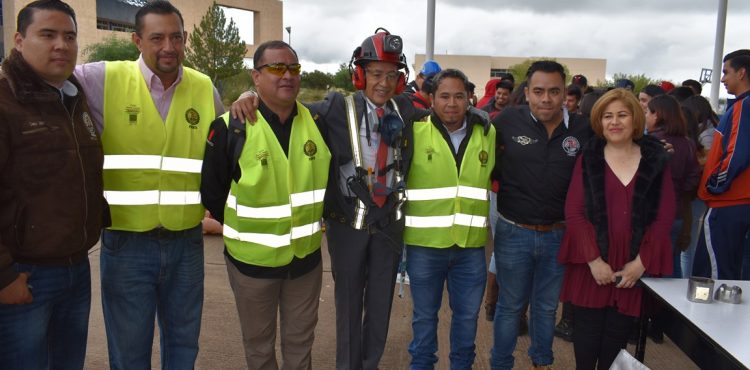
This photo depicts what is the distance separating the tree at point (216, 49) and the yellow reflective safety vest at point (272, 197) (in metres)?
44.5

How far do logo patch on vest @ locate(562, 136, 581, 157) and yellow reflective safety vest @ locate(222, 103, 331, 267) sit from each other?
4.96ft

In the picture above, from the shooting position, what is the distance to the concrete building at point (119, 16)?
4781 cm

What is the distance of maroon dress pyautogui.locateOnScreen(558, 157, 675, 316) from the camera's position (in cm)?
298

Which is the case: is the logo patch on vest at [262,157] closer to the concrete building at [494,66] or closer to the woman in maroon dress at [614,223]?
the woman in maroon dress at [614,223]

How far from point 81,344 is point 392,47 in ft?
7.54

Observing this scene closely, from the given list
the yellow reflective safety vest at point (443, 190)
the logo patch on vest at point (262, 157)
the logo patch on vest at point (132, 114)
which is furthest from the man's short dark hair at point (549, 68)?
the logo patch on vest at point (132, 114)

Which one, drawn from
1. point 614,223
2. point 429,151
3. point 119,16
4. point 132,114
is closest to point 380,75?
point 429,151

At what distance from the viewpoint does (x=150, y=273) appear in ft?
9.20

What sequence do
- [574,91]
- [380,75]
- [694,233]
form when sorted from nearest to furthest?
1. [380,75]
2. [694,233]
3. [574,91]

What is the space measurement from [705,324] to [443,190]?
151 cm

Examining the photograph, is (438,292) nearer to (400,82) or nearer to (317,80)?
(400,82)

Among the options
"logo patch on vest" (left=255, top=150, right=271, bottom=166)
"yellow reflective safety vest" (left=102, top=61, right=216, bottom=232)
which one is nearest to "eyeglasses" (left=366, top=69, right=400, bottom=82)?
"logo patch on vest" (left=255, top=150, right=271, bottom=166)

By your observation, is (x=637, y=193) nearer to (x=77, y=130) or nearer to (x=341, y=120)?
(x=341, y=120)

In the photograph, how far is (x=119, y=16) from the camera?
210 ft
